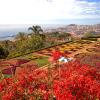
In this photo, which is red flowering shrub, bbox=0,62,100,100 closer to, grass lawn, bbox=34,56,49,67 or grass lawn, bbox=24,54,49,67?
grass lawn, bbox=34,56,49,67

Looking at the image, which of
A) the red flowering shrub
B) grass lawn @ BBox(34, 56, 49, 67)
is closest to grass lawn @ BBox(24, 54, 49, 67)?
grass lawn @ BBox(34, 56, 49, 67)

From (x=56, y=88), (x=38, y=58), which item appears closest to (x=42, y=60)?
(x=38, y=58)

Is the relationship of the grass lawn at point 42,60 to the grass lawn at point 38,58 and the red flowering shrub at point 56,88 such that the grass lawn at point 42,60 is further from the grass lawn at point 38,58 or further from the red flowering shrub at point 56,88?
the red flowering shrub at point 56,88

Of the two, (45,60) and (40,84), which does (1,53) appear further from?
(40,84)

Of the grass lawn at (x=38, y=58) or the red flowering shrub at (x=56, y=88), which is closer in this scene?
the red flowering shrub at (x=56, y=88)

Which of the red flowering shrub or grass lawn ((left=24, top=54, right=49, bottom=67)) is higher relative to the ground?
the red flowering shrub

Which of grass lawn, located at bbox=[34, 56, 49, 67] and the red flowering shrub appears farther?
grass lawn, located at bbox=[34, 56, 49, 67]

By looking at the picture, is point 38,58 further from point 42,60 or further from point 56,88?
point 56,88

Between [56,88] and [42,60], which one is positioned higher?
[56,88]

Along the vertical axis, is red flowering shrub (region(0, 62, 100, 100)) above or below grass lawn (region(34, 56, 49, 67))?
above

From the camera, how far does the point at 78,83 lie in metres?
12.0

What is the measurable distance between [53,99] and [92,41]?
54.7 m

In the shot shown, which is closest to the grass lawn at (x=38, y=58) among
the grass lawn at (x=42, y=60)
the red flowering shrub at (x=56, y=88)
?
the grass lawn at (x=42, y=60)

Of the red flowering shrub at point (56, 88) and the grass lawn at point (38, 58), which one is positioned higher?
the red flowering shrub at point (56, 88)
